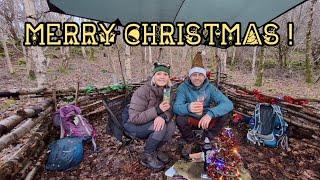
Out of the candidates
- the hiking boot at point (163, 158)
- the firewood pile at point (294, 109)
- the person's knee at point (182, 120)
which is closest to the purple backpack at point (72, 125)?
the hiking boot at point (163, 158)

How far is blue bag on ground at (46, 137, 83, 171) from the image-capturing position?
3887 millimetres

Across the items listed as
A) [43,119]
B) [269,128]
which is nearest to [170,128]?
[269,128]

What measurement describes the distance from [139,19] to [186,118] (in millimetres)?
2614

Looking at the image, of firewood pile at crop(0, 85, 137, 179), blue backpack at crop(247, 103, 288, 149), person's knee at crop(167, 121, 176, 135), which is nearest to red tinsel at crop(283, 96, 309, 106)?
blue backpack at crop(247, 103, 288, 149)

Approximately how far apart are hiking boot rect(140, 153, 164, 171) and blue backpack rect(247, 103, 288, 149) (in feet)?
6.18

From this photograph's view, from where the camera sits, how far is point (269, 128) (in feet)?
15.8

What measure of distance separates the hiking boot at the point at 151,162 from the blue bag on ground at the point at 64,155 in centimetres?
95

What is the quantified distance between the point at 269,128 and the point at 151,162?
2251mm

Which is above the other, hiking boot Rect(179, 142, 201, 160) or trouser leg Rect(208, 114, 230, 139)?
trouser leg Rect(208, 114, 230, 139)

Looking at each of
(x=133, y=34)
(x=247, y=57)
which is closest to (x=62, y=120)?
(x=133, y=34)

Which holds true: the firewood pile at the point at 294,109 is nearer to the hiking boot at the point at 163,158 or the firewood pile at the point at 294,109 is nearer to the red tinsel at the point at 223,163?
the red tinsel at the point at 223,163

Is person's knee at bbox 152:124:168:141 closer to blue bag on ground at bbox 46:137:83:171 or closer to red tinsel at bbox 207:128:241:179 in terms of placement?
red tinsel at bbox 207:128:241:179

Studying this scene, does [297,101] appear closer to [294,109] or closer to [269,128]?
[294,109]

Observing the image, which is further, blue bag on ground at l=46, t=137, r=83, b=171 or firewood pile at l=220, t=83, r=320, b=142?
firewood pile at l=220, t=83, r=320, b=142
